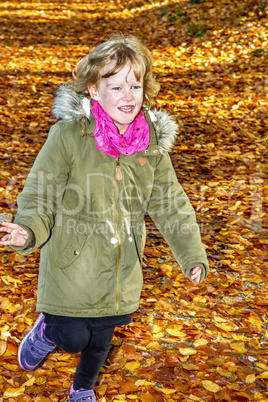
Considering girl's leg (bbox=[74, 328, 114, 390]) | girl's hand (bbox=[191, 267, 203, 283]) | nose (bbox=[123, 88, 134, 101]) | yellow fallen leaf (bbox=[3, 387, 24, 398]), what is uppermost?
nose (bbox=[123, 88, 134, 101])

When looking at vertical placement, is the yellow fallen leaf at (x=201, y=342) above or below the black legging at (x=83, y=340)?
below

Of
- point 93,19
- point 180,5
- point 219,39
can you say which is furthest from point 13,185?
point 93,19

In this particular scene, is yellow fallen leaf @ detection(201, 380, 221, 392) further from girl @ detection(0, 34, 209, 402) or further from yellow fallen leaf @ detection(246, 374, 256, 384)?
girl @ detection(0, 34, 209, 402)

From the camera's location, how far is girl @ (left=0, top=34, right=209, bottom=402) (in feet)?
8.40

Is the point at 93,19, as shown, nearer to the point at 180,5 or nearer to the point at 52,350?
the point at 180,5

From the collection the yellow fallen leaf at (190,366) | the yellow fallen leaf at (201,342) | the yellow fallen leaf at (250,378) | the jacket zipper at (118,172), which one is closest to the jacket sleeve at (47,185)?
the jacket zipper at (118,172)

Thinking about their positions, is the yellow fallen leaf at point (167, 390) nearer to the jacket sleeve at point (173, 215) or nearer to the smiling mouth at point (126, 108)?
the jacket sleeve at point (173, 215)

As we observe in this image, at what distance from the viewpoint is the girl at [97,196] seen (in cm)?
256

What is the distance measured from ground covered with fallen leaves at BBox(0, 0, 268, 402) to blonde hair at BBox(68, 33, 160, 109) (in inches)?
80.7

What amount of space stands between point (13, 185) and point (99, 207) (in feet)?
11.5

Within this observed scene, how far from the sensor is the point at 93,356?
2.77 meters

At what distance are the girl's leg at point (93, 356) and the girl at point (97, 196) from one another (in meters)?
0.01

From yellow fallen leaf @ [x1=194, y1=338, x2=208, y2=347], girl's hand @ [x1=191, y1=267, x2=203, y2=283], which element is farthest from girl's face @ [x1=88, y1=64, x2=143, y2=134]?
yellow fallen leaf @ [x1=194, y1=338, x2=208, y2=347]

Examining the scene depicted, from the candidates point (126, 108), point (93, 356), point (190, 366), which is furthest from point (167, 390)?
point (126, 108)
